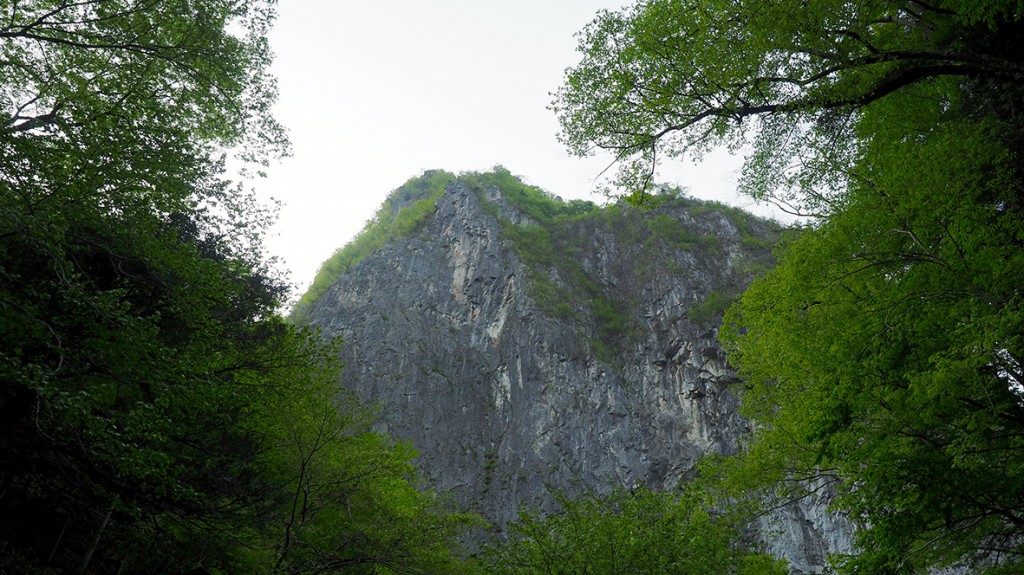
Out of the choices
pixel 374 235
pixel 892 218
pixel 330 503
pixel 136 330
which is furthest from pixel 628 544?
pixel 374 235

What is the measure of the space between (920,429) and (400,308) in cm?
4270

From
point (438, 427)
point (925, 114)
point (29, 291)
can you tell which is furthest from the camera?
point (438, 427)

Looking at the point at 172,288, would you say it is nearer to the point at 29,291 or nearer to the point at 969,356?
the point at 29,291

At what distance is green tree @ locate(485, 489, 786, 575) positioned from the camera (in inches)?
416

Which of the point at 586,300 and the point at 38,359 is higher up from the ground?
the point at 586,300

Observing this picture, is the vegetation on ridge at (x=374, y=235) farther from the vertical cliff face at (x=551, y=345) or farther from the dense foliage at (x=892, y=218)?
the dense foliage at (x=892, y=218)

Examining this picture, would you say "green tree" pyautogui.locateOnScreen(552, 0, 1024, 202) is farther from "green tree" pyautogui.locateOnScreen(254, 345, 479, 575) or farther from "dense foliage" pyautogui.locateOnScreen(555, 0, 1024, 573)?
"green tree" pyautogui.locateOnScreen(254, 345, 479, 575)

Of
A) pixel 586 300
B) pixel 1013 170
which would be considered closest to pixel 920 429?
pixel 1013 170

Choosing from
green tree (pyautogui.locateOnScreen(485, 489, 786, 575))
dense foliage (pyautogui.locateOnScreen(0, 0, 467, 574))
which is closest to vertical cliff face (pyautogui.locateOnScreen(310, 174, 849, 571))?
green tree (pyautogui.locateOnScreen(485, 489, 786, 575))

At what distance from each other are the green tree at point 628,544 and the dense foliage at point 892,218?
122 inches

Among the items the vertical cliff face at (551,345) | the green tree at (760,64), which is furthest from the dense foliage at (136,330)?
the vertical cliff face at (551,345)

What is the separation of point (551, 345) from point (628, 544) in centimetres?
3190

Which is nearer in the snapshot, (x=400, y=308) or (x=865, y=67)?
(x=865, y=67)

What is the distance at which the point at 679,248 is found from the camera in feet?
159
